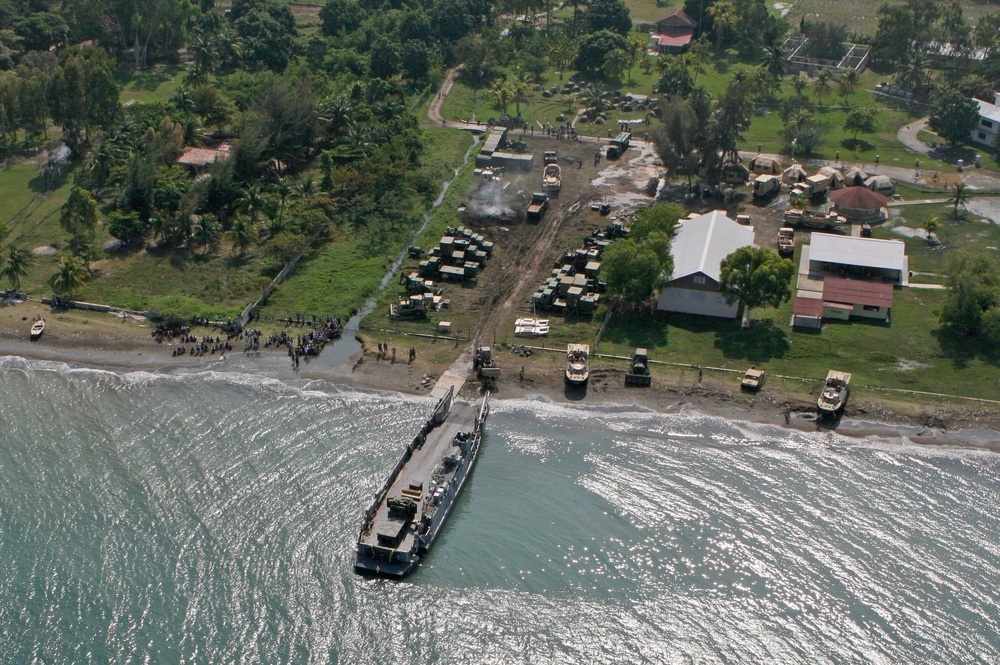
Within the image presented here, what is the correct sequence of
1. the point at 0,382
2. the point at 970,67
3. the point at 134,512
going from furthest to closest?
1. the point at 970,67
2. the point at 0,382
3. the point at 134,512

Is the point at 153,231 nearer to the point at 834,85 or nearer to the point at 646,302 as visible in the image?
the point at 646,302

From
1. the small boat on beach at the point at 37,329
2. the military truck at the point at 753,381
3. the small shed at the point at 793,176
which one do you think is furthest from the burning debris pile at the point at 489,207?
the small boat on beach at the point at 37,329

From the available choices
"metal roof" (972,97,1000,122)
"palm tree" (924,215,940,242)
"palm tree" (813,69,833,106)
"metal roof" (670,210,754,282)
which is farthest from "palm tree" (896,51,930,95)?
"metal roof" (670,210,754,282)

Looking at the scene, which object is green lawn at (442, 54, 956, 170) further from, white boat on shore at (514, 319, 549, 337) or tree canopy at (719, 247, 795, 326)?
white boat on shore at (514, 319, 549, 337)

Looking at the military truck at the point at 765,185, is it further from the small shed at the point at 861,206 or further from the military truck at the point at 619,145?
the military truck at the point at 619,145

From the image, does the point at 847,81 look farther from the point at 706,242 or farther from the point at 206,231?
the point at 206,231

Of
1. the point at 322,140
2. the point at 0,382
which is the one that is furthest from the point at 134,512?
the point at 322,140
